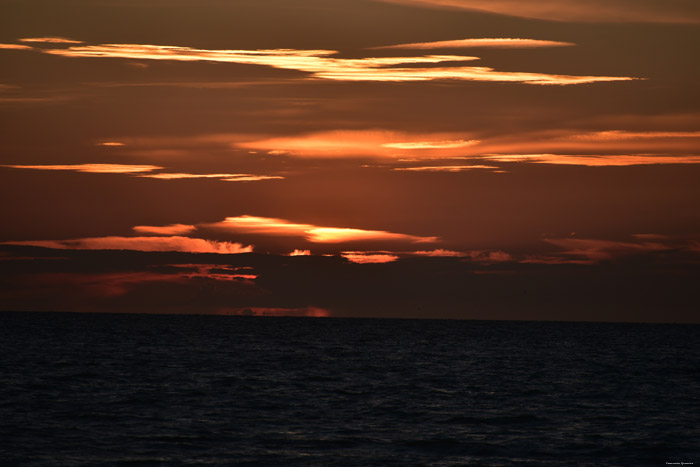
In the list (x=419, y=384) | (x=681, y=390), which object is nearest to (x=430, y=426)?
(x=419, y=384)

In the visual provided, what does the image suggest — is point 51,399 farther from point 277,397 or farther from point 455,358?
point 455,358

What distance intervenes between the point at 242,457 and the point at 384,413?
13273mm

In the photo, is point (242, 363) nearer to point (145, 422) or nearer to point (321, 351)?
point (321, 351)

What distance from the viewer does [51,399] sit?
4884 cm

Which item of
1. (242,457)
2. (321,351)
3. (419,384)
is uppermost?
(242,457)

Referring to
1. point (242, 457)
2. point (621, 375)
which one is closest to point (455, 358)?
point (621, 375)

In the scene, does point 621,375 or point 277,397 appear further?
point 621,375

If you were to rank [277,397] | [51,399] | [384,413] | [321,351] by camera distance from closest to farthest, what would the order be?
[384,413] → [51,399] → [277,397] → [321,351]

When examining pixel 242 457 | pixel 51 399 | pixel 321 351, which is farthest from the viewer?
pixel 321 351

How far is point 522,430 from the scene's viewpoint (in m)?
41.5

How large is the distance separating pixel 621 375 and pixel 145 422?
45846mm

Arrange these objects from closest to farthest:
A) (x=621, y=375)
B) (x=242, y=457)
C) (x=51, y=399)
→ (x=242, y=457), (x=51, y=399), (x=621, y=375)

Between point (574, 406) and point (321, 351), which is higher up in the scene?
point (574, 406)

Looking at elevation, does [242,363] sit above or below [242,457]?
below
